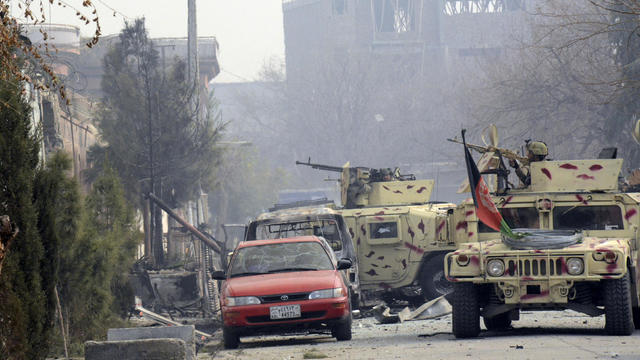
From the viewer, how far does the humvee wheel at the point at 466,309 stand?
1248cm

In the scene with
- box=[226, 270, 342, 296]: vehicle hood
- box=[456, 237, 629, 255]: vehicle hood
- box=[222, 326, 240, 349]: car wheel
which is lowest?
box=[222, 326, 240, 349]: car wheel

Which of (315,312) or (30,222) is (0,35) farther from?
(315,312)

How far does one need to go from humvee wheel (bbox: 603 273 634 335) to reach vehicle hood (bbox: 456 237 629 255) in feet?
1.26

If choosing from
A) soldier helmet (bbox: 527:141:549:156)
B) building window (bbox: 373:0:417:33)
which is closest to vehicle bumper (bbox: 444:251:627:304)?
soldier helmet (bbox: 527:141:549:156)

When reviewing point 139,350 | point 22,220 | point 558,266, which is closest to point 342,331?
point 558,266

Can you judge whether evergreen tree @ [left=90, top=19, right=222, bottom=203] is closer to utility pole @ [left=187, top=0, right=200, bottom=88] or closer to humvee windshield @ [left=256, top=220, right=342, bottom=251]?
utility pole @ [left=187, top=0, right=200, bottom=88]

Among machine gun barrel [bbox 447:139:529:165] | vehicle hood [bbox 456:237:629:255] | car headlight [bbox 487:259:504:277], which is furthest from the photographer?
machine gun barrel [bbox 447:139:529:165]

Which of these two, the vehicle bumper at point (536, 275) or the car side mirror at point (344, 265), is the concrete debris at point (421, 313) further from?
the vehicle bumper at point (536, 275)

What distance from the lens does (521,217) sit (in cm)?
1426

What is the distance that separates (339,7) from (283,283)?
102 metres

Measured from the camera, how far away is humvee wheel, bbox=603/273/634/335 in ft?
38.9

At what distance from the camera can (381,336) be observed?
47.3ft

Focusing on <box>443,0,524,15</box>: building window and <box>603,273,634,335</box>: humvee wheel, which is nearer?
<box>603,273,634,335</box>: humvee wheel

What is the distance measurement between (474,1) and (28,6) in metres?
106
